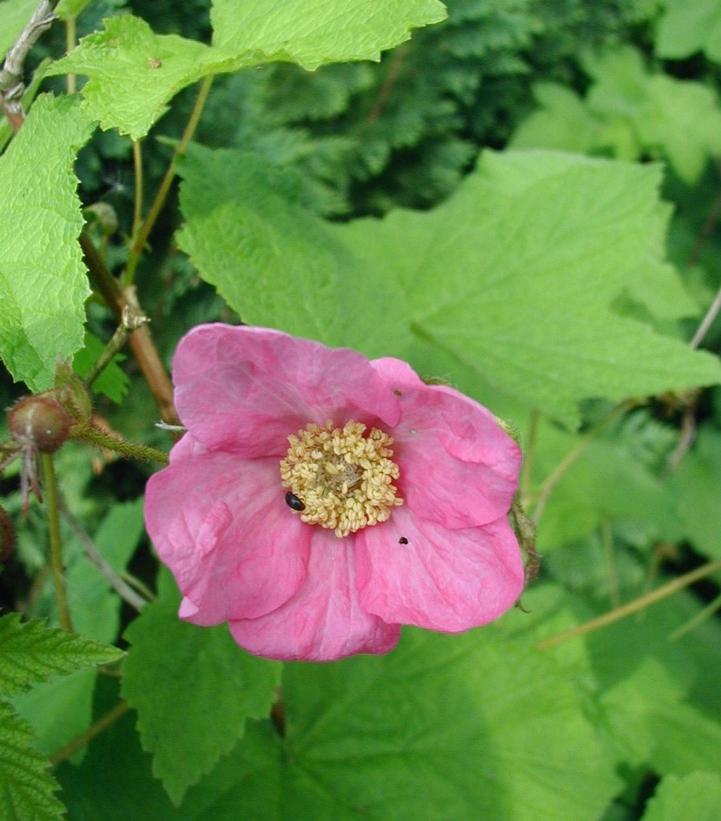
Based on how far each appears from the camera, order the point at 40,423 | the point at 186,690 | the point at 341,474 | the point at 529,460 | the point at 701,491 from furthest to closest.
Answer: the point at 701,491
the point at 529,460
the point at 186,690
the point at 341,474
the point at 40,423

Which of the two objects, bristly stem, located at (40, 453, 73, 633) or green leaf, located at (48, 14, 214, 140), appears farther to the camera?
bristly stem, located at (40, 453, 73, 633)

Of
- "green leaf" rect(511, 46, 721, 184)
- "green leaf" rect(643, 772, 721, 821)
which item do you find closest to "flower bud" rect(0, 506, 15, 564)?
"green leaf" rect(643, 772, 721, 821)

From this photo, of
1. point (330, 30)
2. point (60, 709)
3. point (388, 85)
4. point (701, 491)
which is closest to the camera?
point (330, 30)

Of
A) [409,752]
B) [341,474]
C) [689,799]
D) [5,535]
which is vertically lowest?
[689,799]

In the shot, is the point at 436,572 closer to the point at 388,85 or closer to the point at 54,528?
the point at 54,528

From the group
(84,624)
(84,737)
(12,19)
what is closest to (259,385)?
(12,19)

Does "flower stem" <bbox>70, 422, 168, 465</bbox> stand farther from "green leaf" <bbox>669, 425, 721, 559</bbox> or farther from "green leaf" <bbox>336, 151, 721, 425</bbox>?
"green leaf" <bbox>669, 425, 721, 559</bbox>
